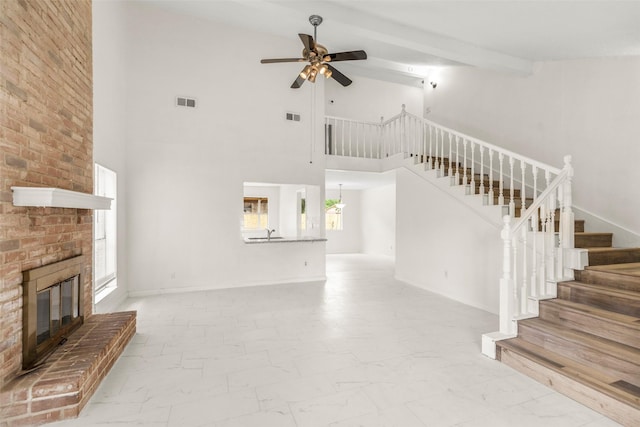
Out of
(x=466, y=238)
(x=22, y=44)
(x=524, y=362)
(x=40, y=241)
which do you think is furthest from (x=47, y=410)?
(x=466, y=238)

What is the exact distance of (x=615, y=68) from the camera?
4398mm

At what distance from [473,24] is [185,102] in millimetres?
4772

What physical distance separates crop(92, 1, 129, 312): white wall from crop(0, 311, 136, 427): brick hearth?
5.11 feet

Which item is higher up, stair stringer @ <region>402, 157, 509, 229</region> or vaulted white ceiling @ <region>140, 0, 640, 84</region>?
vaulted white ceiling @ <region>140, 0, 640, 84</region>

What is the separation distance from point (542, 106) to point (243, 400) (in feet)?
19.9

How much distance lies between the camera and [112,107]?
4613 mm

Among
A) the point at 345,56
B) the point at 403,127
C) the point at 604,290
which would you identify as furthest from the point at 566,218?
the point at 403,127

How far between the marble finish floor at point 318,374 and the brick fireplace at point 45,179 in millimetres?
269

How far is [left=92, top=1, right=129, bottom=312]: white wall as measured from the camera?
400 centimetres

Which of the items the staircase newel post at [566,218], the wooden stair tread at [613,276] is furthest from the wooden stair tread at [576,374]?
the staircase newel post at [566,218]

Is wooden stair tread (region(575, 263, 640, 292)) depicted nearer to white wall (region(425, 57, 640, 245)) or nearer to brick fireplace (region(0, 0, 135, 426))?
white wall (region(425, 57, 640, 245))

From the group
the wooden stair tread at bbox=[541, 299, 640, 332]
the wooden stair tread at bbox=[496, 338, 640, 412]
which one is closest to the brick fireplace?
the wooden stair tread at bbox=[496, 338, 640, 412]

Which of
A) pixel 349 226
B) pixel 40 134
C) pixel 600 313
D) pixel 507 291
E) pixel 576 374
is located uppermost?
pixel 40 134

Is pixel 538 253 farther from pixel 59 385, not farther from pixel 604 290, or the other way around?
pixel 59 385
